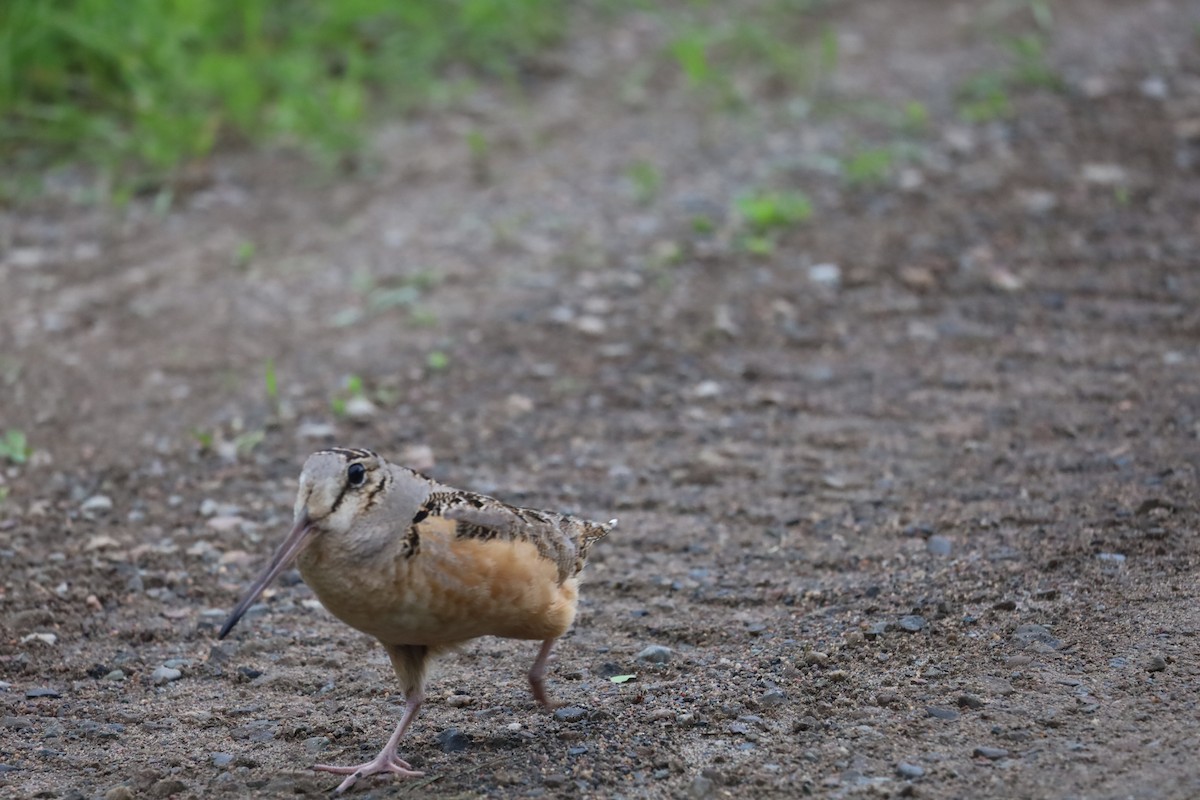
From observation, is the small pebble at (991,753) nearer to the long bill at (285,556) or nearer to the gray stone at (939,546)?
the gray stone at (939,546)

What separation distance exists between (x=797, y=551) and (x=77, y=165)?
5.38 meters

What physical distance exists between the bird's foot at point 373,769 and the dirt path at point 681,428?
0.13ft

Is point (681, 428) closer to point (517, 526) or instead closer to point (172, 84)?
point (517, 526)

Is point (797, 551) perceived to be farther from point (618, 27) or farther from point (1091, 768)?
point (618, 27)

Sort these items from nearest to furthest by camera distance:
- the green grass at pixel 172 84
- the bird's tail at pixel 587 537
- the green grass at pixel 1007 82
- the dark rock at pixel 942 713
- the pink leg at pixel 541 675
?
the dark rock at pixel 942 713 → the pink leg at pixel 541 675 → the bird's tail at pixel 587 537 → the green grass at pixel 172 84 → the green grass at pixel 1007 82

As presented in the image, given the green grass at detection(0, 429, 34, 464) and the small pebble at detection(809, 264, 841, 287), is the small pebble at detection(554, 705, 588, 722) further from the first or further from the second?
the small pebble at detection(809, 264, 841, 287)

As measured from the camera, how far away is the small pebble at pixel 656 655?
428 cm

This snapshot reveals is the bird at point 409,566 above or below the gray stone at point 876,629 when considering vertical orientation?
above

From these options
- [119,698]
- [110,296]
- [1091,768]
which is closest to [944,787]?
[1091,768]

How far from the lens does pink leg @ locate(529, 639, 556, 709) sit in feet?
13.2

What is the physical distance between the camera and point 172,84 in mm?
8414

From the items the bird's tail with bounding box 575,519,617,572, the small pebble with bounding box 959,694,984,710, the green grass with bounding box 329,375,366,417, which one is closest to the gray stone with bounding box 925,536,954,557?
the small pebble with bounding box 959,694,984,710

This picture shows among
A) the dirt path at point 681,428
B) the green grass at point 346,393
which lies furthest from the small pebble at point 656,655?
the green grass at point 346,393

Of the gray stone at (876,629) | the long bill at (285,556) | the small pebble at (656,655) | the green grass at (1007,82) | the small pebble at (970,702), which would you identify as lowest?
the small pebble at (656,655)
